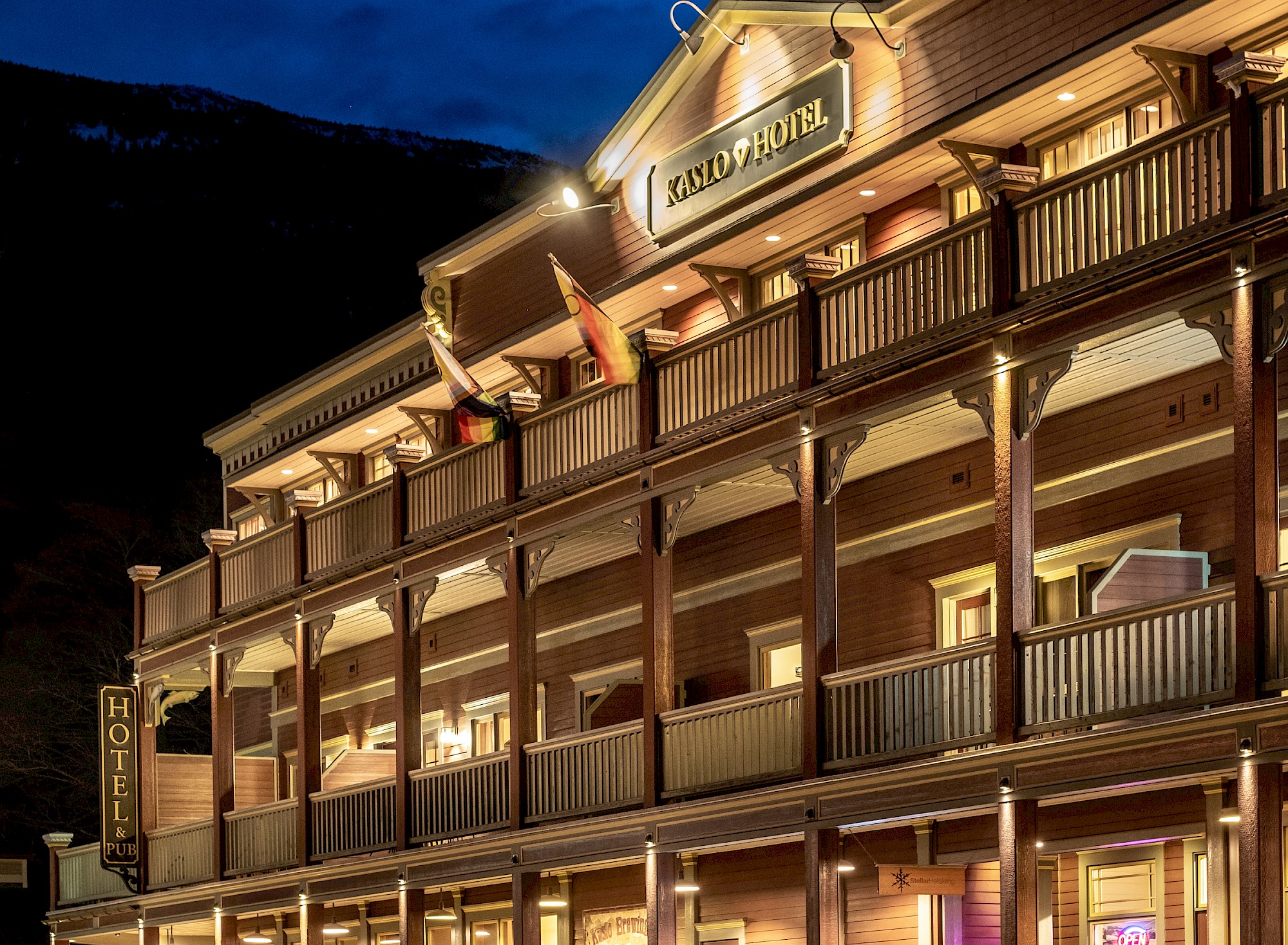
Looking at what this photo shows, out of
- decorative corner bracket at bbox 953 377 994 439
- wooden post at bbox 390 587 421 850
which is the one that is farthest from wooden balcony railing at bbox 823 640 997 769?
wooden post at bbox 390 587 421 850

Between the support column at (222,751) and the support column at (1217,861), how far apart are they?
18.9 m

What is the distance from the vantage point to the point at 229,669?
3497cm

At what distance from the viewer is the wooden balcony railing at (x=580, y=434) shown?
25.0 m

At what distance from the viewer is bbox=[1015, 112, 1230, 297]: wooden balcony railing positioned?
16.9 metres

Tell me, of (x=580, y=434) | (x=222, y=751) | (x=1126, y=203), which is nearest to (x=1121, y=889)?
(x=1126, y=203)

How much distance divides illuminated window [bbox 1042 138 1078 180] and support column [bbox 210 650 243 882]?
59.0ft

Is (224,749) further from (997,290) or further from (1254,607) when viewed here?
(1254,607)

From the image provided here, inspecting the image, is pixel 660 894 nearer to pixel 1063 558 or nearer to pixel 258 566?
pixel 1063 558

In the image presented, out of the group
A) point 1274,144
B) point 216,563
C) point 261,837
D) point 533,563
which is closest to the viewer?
point 1274,144

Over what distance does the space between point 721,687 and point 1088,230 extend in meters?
11.7

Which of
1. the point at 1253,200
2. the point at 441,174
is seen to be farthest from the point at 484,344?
the point at 441,174

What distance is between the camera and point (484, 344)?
107 feet

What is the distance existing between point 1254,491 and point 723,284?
12.0 meters

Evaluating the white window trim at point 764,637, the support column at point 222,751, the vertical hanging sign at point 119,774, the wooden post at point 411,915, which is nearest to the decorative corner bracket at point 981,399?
the white window trim at point 764,637
